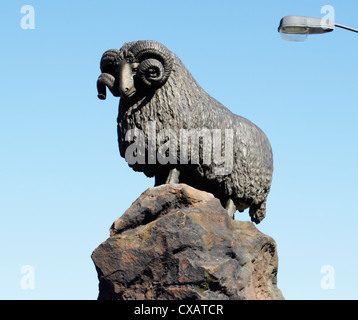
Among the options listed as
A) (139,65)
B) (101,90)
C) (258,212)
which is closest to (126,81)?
(139,65)

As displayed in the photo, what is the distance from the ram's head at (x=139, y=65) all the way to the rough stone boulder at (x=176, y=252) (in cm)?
175

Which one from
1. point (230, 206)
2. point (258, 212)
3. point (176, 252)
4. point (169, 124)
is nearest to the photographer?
point (176, 252)

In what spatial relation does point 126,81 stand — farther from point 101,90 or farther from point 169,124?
point 169,124

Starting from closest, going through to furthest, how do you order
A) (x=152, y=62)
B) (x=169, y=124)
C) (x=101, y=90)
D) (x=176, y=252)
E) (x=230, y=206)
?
(x=176, y=252)
(x=152, y=62)
(x=169, y=124)
(x=101, y=90)
(x=230, y=206)

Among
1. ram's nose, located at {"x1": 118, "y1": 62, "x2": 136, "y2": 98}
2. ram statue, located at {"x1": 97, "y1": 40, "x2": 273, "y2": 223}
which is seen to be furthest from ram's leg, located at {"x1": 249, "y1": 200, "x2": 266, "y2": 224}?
ram's nose, located at {"x1": 118, "y1": 62, "x2": 136, "y2": 98}

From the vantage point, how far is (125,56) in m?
12.6

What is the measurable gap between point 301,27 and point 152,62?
2.50 m

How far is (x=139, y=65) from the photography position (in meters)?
12.4

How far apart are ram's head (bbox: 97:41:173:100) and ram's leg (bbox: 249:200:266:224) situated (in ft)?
9.85

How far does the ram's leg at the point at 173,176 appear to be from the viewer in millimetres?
12359

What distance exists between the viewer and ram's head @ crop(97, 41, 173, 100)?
1229 centimetres

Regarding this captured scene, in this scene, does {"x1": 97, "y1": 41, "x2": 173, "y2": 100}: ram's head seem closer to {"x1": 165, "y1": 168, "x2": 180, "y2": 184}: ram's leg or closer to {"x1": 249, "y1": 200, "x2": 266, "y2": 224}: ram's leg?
{"x1": 165, "y1": 168, "x2": 180, "y2": 184}: ram's leg

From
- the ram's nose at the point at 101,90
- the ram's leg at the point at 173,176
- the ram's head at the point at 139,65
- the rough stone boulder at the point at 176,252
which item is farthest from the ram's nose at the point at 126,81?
the rough stone boulder at the point at 176,252

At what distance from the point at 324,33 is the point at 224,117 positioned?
2.66 m
